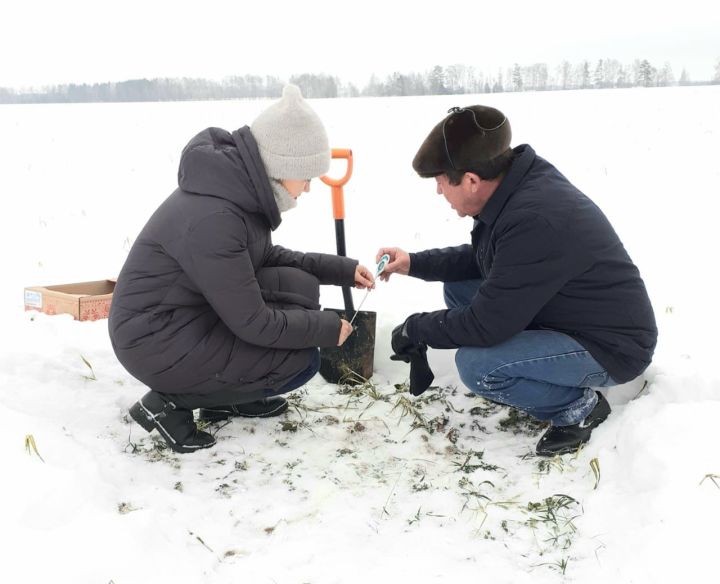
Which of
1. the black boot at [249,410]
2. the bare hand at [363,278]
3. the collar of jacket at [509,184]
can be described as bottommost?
the black boot at [249,410]

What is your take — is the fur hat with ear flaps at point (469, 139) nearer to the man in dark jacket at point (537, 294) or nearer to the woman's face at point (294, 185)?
the man in dark jacket at point (537, 294)

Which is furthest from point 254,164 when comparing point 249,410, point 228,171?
point 249,410

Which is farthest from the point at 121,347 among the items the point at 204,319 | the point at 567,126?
the point at 567,126

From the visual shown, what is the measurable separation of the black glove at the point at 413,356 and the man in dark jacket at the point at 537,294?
0.14 meters

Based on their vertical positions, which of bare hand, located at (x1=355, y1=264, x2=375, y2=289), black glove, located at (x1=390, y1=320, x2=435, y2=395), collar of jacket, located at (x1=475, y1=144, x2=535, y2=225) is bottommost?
black glove, located at (x1=390, y1=320, x2=435, y2=395)

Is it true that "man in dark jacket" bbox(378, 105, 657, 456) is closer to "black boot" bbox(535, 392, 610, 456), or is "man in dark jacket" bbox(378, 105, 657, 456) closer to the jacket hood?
"black boot" bbox(535, 392, 610, 456)

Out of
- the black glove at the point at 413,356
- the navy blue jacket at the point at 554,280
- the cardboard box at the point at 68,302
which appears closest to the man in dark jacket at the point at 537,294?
the navy blue jacket at the point at 554,280

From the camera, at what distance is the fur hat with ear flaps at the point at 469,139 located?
2455 mm

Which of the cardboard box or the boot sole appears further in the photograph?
the cardboard box

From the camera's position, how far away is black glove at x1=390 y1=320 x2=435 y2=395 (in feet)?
9.29

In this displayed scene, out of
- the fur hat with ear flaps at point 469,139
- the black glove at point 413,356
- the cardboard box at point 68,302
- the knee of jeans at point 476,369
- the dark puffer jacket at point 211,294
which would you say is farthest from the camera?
the cardboard box at point 68,302

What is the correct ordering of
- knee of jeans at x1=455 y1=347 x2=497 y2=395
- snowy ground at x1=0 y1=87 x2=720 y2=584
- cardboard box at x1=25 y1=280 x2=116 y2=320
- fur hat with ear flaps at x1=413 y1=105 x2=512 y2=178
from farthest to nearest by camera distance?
cardboard box at x1=25 y1=280 x2=116 y2=320 → knee of jeans at x1=455 y1=347 x2=497 y2=395 → fur hat with ear flaps at x1=413 y1=105 x2=512 y2=178 → snowy ground at x1=0 y1=87 x2=720 y2=584

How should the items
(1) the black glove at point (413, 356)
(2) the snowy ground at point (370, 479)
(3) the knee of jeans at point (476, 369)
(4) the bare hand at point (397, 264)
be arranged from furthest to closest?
(4) the bare hand at point (397, 264) → (1) the black glove at point (413, 356) → (3) the knee of jeans at point (476, 369) → (2) the snowy ground at point (370, 479)

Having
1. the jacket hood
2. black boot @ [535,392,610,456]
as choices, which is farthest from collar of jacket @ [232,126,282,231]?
black boot @ [535,392,610,456]
